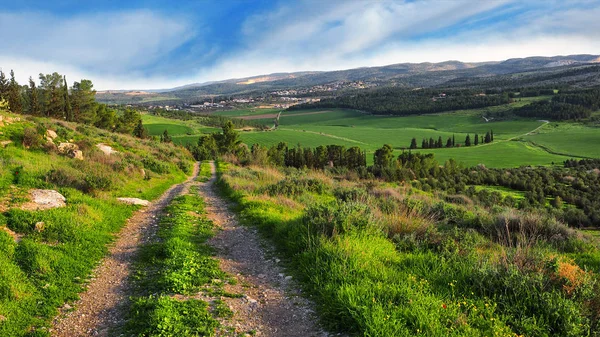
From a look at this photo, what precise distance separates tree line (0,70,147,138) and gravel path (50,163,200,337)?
196ft

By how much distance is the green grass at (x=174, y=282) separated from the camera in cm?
501

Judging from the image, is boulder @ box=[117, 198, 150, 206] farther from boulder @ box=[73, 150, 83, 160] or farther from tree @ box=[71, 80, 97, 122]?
tree @ box=[71, 80, 97, 122]

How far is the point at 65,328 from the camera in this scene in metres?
5.22

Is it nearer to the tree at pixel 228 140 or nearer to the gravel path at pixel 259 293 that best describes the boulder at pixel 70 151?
the gravel path at pixel 259 293

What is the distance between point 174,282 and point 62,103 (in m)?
71.1

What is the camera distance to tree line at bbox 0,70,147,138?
59.1 metres

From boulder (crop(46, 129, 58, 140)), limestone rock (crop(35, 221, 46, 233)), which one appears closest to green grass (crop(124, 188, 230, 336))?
limestone rock (crop(35, 221, 46, 233))

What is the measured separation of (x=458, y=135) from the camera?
5581 inches

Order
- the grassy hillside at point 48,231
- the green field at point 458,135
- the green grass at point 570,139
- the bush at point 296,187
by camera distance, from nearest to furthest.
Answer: the grassy hillside at point 48,231, the bush at point 296,187, the green field at point 458,135, the green grass at point 570,139

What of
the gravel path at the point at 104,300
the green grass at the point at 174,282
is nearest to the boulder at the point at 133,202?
the green grass at the point at 174,282

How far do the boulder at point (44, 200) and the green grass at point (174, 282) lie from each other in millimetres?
3439

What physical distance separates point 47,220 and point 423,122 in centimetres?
18489

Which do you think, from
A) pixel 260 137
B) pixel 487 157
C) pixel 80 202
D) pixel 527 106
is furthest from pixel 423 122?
pixel 80 202

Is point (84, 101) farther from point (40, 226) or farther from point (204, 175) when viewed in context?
point (40, 226)
